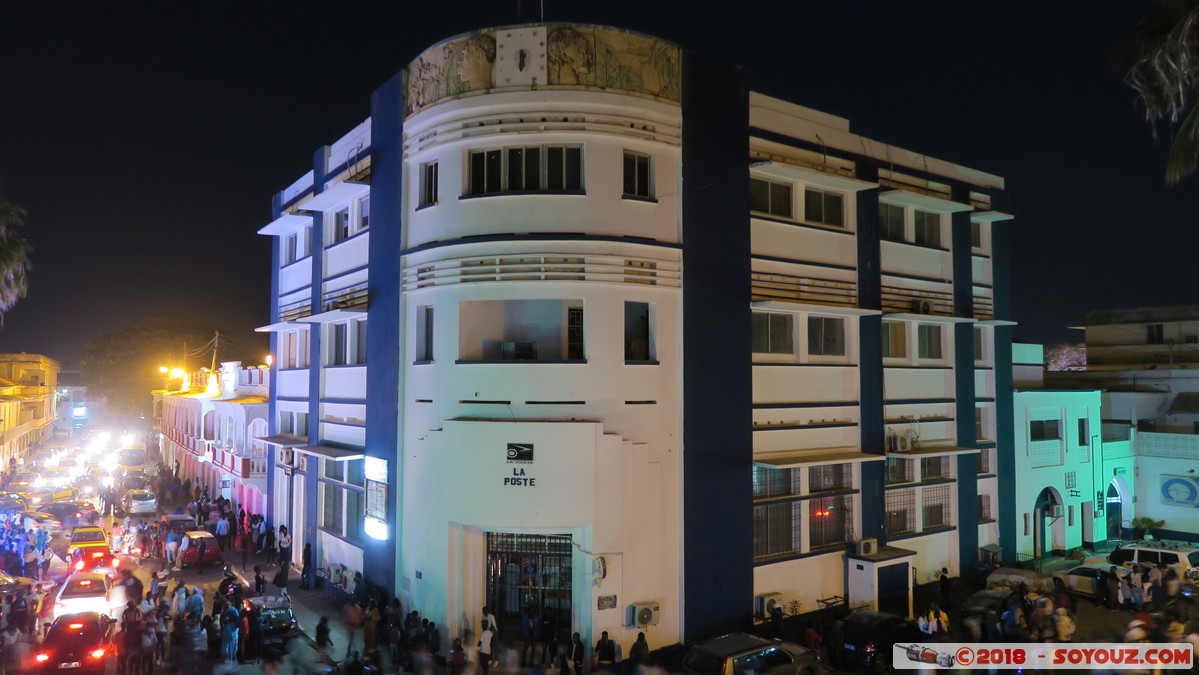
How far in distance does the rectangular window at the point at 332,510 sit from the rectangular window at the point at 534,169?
1278cm

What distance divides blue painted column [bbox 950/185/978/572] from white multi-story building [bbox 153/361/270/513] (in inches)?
1100

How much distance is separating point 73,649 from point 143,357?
67.5m

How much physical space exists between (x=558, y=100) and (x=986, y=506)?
23.1 metres

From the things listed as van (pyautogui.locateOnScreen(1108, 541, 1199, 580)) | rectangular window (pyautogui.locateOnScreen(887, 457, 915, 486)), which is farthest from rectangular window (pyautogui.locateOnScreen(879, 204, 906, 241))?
van (pyautogui.locateOnScreen(1108, 541, 1199, 580))

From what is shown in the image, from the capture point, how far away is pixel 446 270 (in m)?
20.3

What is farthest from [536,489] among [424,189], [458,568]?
[424,189]

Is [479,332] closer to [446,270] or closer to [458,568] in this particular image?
[446,270]

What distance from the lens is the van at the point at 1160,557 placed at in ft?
86.3

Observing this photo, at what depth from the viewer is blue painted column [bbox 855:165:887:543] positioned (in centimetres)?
2459

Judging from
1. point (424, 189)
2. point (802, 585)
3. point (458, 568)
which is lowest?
point (802, 585)

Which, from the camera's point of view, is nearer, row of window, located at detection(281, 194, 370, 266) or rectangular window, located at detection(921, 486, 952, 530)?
row of window, located at detection(281, 194, 370, 266)

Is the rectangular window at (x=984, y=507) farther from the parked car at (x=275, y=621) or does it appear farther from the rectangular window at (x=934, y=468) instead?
the parked car at (x=275, y=621)

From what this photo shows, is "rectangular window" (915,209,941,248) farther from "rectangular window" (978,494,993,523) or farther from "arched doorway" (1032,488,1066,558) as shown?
"arched doorway" (1032,488,1066,558)

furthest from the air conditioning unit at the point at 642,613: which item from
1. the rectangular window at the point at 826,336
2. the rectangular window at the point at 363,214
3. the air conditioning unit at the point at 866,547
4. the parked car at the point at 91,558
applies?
the parked car at the point at 91,558
